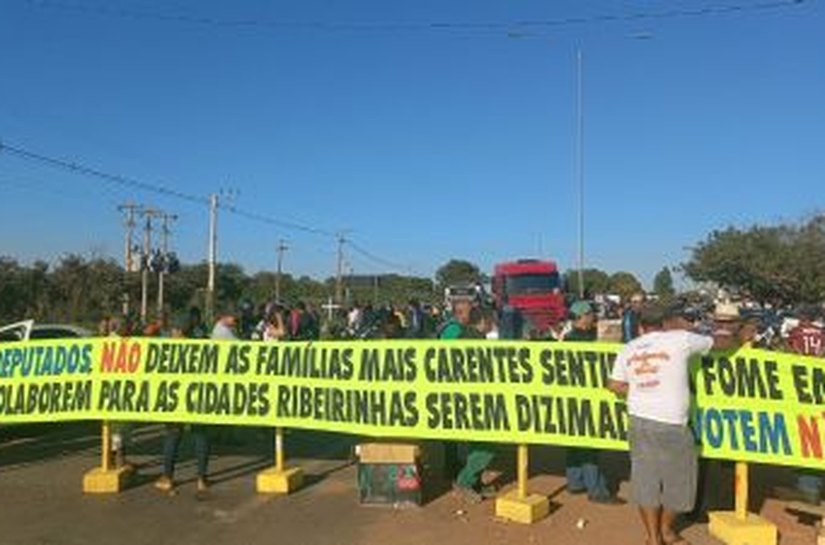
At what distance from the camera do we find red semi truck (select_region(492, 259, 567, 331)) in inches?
1486

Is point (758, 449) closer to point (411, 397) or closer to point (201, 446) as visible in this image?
point (411, 397)

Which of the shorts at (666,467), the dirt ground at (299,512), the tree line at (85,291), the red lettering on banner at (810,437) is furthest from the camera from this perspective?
the tree line at (85,291)

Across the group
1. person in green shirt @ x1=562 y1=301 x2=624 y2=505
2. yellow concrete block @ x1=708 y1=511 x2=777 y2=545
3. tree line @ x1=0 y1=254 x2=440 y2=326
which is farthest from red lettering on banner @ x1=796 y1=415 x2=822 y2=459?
tree line @ x1=0 y1=254 x2=440 y2=326

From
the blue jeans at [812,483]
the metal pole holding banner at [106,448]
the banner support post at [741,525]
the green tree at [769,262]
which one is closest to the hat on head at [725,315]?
the banner support post at [741,525]

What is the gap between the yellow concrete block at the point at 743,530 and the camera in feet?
27.6

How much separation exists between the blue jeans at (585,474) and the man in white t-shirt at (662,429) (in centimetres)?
192

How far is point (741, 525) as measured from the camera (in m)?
8.55

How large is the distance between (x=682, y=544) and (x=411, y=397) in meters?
3.05

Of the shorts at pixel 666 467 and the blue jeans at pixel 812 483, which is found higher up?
the shorts at pixel 666 467

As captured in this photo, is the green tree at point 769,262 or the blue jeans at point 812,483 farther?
the green tree at point 769,262

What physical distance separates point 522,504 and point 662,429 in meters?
1.93

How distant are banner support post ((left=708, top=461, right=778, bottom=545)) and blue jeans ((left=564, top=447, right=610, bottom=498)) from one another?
3.92 feet

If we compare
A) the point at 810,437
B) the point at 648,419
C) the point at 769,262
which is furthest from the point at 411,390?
the point at 769,262

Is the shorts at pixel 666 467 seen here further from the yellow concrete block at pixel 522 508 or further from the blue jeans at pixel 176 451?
the blue jeans at pixel 176 451
